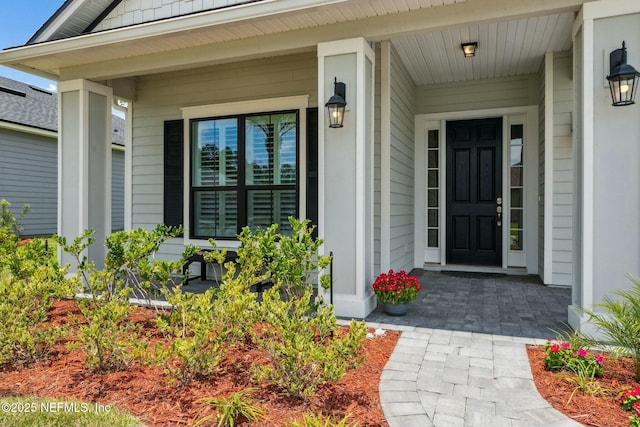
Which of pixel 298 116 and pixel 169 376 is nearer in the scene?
pixel 169 376

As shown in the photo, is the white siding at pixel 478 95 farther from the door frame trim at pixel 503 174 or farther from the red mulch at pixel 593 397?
the red mulch at pixel 593 397

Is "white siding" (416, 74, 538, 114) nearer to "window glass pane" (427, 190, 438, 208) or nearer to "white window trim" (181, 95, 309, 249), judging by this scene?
"window glass pane" (427, 190, 438, 208)

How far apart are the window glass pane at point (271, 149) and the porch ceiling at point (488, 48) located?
172 centimetres

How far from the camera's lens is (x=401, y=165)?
17.7ft

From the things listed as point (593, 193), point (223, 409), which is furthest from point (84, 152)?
point (593, 193)

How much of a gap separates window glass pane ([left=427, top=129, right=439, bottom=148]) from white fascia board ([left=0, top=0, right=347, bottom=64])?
3.44 metres

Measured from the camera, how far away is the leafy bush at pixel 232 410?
6.45ft

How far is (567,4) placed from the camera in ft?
10.4

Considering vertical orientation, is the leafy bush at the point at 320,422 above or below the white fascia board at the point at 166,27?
below

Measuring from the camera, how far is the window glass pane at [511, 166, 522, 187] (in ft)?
19.6

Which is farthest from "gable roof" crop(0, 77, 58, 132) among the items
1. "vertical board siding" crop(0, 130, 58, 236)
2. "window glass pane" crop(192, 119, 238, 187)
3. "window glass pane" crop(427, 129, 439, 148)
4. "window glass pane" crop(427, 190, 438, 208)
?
"window glass pane" crop(427, 190, 438, 208)

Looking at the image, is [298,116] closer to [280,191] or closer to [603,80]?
[280,191]

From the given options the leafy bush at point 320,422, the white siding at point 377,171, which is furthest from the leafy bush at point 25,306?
the white siding at point 377,171

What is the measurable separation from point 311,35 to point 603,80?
8.21 feet
